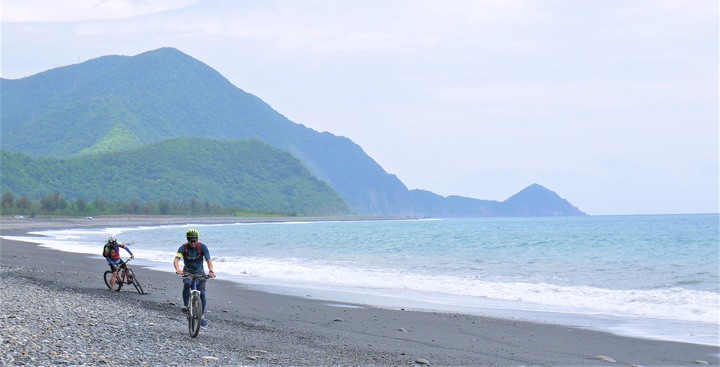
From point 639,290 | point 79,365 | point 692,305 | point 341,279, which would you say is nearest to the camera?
point 79,365

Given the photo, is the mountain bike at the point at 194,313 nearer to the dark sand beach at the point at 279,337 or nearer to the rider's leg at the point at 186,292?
the dark sand beach at the point at 279,337

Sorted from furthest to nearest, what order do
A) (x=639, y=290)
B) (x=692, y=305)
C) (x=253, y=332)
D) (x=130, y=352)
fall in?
(x=639, y=290) < (x=692, y=305) < (x=253, y=332) < (x=130, y=352)

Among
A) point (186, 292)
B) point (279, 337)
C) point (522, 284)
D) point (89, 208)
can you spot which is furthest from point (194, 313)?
point (89, 208)

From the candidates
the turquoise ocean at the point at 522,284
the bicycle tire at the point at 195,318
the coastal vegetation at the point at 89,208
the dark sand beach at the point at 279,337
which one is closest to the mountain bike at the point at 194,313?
the bicycle tire at the point at 195,318

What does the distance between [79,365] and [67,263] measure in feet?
75.1

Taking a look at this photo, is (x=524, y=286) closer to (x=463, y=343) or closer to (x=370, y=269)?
(x=370, y=269)

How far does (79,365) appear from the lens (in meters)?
9.79

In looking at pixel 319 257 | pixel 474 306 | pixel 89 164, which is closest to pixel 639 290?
pixel 474 306

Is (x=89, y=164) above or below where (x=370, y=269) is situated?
above

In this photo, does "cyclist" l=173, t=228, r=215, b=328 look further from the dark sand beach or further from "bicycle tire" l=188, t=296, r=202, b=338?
the dark sand beach

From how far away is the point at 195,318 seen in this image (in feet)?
42.3

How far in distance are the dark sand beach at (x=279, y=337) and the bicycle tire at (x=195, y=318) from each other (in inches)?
7.1

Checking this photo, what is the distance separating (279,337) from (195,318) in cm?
159

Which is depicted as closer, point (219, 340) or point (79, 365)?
point (79, 365)
